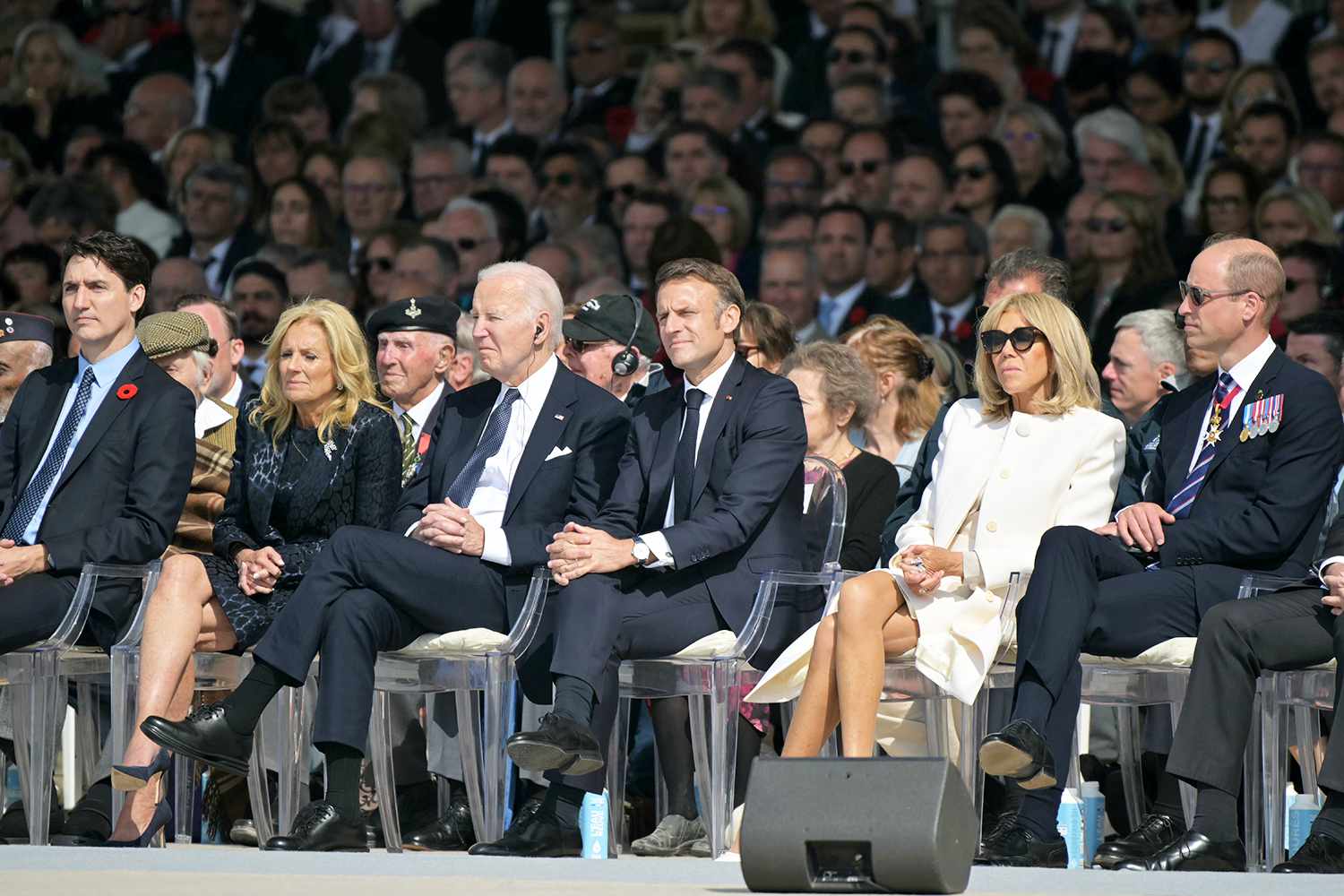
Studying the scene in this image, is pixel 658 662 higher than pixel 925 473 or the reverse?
the reverse

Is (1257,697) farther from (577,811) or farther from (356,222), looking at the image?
(356,222)

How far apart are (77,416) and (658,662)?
5.91ft

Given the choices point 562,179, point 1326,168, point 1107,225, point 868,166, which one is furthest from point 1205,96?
point 562,179

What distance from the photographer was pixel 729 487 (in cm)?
516

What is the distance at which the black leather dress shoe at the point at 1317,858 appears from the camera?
4.19 m

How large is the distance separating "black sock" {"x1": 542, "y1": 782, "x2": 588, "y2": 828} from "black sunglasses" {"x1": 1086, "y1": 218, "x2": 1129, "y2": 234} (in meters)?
3.96

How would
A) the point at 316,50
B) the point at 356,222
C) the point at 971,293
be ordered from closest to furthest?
the point at 971,293 → the point at 356,222 → the point at 316,50

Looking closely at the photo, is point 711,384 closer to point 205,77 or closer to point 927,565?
point 927,565

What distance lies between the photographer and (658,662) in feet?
16.7

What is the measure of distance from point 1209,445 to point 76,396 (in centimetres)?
305

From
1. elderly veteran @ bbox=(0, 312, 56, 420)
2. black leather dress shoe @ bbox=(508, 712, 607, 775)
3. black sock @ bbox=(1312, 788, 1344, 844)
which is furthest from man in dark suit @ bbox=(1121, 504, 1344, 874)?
elderly veteran @ bbox=(0, 312, 56, 420)

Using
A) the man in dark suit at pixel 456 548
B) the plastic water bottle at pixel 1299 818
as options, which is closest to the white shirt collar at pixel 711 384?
the man in dark suit at pixel 456 548

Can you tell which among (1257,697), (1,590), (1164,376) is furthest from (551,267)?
(1257,697)

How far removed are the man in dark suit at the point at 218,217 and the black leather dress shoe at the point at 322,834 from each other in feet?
17.8
